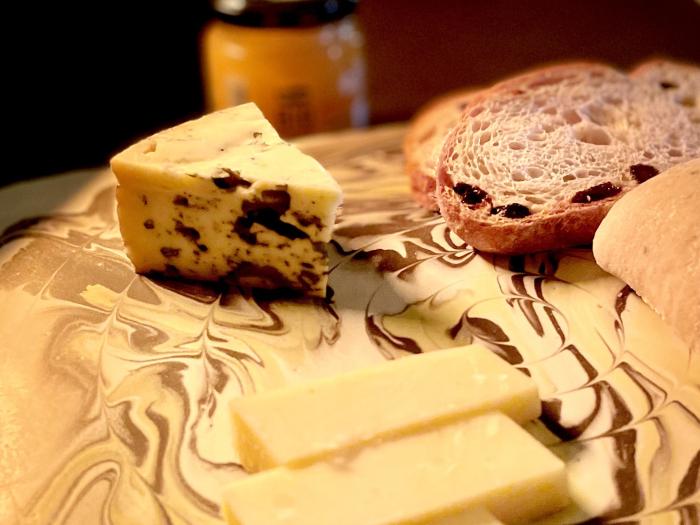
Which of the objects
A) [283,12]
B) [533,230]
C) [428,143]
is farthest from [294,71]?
[533,230]

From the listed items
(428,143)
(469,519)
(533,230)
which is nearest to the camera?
(469,519)

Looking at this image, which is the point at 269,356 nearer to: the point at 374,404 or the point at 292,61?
the point at 374,404

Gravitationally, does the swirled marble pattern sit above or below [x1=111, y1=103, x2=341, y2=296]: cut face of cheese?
below

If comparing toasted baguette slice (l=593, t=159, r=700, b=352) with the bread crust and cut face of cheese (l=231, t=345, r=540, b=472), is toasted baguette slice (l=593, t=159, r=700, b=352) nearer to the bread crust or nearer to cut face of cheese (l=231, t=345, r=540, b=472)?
the bread crust

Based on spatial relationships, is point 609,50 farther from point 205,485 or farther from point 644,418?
point 205,485

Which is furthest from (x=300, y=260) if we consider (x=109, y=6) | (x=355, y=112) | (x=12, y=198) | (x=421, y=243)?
(x=109, y=6)

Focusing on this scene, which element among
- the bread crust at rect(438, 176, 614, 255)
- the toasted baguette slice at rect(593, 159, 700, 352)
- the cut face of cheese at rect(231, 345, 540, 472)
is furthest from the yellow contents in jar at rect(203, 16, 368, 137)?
the cut face of cheese at rect(231, 345, 540, 472)
